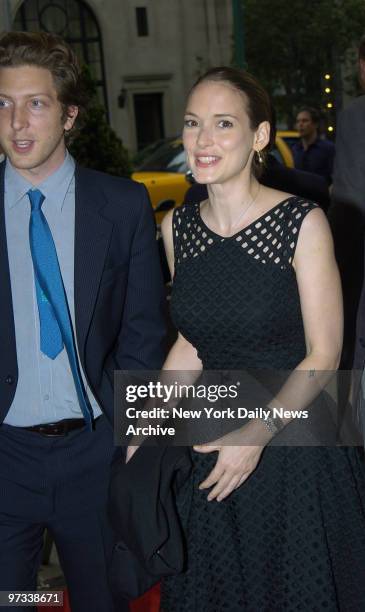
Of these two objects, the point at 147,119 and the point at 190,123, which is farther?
the point at 147,119

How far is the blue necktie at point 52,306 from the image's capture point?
2.92 meters

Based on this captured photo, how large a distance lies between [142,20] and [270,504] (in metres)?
20.6

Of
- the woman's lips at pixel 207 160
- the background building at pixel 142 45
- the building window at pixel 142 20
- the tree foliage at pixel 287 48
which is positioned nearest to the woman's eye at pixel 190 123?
the woman's lips at pixel 207 160

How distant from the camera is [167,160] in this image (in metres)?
15.2

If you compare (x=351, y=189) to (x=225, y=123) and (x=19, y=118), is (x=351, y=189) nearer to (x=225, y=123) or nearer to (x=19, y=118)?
(x=225, y=123)

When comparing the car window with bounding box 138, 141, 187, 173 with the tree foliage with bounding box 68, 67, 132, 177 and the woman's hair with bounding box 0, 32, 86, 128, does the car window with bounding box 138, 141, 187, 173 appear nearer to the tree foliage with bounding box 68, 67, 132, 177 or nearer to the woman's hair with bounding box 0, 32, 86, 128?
the tree foliage with bounding box 68, 67, 132, 177

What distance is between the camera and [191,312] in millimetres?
2908

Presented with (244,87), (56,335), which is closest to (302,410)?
(56,335)

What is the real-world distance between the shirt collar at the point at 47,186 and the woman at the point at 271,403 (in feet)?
1.47

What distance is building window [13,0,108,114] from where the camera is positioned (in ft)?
80.7

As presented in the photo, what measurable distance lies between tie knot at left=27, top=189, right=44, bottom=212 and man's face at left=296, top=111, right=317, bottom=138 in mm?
8461

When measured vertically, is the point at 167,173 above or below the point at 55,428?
below

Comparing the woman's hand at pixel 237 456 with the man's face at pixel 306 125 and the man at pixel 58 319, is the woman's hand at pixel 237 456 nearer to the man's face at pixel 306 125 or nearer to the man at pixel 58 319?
the man at pixel 58 319

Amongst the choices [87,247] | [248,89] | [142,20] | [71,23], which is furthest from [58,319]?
[71,23]
